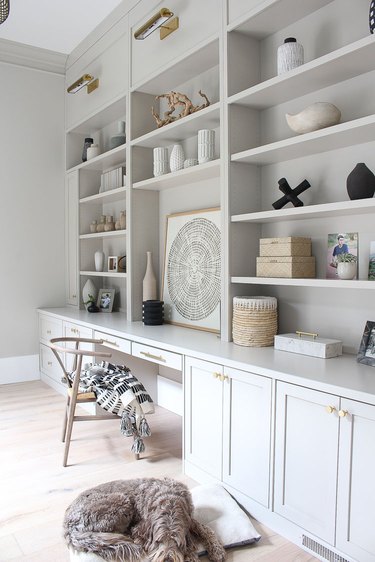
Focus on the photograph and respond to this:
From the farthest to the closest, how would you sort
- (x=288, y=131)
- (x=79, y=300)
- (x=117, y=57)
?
1. (x=79, y=300)
2. (x=117, y=57)
3. (x=288, y=131)

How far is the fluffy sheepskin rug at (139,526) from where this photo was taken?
1945 mm

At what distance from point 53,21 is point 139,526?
4110 millimetres

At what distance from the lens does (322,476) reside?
1956 millimetres

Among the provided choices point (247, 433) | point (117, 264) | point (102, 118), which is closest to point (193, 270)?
point (117, 264)

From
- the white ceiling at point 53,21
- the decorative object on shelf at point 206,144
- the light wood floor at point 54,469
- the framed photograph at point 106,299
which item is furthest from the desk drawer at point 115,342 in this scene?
the white ceiling at point 53,21

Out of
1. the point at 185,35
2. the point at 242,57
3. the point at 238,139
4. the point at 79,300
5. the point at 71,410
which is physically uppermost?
the point at 185,35

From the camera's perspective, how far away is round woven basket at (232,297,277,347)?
273 cm

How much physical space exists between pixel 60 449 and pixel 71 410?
35 centimetres

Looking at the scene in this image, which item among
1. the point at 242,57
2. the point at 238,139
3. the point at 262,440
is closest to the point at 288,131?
the point at 238,139

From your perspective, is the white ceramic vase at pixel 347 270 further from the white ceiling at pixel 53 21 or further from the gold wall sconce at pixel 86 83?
the gold wall sconce at pixel 86 83

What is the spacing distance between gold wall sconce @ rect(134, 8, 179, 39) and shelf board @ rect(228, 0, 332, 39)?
1.89ft

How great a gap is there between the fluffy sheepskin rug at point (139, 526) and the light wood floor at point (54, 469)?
148 mm

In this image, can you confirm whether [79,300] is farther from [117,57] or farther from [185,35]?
[185,35]

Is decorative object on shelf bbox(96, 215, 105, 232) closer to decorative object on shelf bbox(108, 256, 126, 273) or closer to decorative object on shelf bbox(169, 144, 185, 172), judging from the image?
decorative object on shelf bbox(108, 256, 126, 273)
